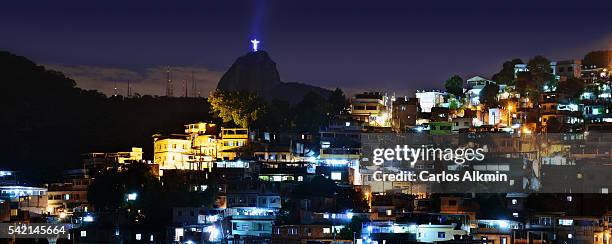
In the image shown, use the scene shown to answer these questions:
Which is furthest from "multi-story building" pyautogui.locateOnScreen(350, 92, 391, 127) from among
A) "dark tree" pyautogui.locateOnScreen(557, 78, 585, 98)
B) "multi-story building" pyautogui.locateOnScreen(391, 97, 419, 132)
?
"dark tree" pyautogui.locateOnScreen(557, 78, 585, 98)

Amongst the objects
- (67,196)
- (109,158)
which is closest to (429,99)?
(109,158)

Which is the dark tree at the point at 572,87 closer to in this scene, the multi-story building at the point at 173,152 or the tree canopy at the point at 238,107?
the tree canopy at the point at 238,107

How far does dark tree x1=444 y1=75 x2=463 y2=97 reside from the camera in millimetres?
36594

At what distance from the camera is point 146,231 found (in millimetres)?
21219

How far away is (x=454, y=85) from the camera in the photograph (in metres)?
36.8

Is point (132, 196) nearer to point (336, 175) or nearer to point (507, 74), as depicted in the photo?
point (336, 175)

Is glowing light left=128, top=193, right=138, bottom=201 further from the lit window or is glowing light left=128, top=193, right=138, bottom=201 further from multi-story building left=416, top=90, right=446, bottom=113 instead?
multi-story building left=416, top=90, right=446, bottom=113

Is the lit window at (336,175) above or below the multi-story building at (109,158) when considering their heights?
below

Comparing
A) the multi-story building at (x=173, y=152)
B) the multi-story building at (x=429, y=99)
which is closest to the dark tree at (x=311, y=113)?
the multi-story building at (x=173, y=152)

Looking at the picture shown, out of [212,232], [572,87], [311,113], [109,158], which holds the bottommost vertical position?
[212,232]

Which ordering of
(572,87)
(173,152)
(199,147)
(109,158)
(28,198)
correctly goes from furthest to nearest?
(572,87)
(109,158)
(173,152)
(199,147)
(28,198)

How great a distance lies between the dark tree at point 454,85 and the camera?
120 ft

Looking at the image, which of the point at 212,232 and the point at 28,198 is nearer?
the point at 212,232

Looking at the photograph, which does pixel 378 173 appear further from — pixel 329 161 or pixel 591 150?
pixel 591 150
